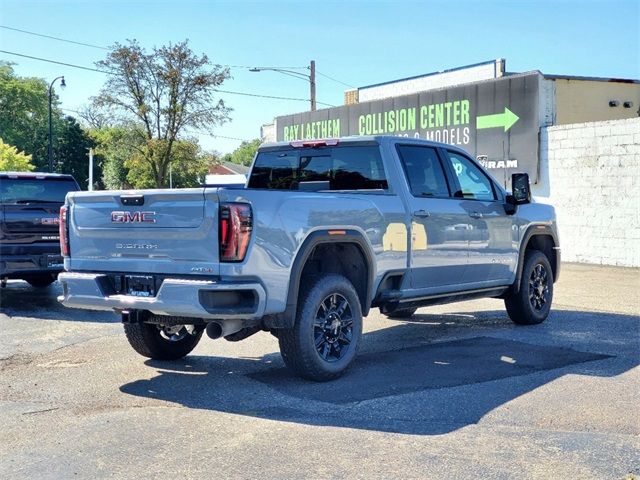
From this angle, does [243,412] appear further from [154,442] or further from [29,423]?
[29,423]

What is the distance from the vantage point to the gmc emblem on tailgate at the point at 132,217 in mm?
5875

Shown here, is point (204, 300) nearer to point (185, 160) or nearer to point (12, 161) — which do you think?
point (185, 160)

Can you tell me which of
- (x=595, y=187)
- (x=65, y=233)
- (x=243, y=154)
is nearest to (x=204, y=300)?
(x=65, y=233)

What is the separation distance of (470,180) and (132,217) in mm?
3949

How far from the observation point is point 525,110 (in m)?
17.9

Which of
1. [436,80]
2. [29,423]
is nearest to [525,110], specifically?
[436,80]

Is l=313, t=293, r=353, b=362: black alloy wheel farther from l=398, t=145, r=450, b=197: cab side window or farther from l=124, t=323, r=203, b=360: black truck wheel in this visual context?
l=398, t=145, r=450, b=197: cab side window

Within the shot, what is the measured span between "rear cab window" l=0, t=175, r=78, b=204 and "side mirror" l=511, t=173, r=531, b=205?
626 cm

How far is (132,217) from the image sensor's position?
5984mm

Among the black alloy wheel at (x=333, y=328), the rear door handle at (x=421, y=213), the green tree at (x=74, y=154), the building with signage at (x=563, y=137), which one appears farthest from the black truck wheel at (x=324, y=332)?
the green tree at (x=74, y=154)

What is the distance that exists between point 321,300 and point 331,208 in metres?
0.75

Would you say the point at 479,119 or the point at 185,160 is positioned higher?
the point at 479,119

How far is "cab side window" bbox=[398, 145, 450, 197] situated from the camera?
24.6 ft

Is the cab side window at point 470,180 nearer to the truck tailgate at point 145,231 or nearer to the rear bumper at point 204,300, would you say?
the rear bumper at point 204,300
